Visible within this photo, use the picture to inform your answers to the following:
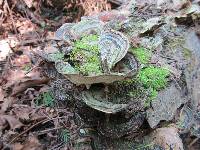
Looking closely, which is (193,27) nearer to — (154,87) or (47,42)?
(154,87)

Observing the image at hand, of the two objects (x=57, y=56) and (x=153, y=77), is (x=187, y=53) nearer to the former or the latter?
(x=153, y=77)

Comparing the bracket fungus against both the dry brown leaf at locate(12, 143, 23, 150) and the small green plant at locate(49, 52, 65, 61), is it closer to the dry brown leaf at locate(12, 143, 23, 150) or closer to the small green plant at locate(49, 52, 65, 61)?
the small green plant at locate(49, 52, 65, 61)

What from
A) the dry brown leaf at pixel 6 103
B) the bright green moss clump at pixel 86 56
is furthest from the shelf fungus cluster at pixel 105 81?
the dry brown leaf at pixel 6 103

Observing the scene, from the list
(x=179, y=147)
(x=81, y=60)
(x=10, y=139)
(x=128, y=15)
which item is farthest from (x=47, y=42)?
(x=179, y=147)

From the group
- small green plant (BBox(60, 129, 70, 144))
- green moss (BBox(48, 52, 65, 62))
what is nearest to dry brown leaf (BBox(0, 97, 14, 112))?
small green plant (BBox(60, 129, 70, 144))

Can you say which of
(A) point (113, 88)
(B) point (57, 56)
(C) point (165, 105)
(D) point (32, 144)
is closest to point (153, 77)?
(C) point (165, 105)
